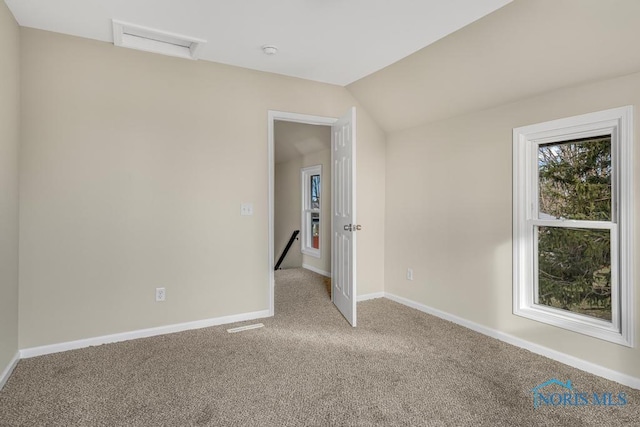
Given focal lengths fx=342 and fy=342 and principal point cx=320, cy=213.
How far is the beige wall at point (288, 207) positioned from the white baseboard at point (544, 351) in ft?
10.3

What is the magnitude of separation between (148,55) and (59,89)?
732 millimetres

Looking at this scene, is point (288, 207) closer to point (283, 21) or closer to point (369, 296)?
point (369, 296)

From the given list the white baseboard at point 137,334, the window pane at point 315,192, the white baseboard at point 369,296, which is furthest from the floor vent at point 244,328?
the window pane at point 315,192

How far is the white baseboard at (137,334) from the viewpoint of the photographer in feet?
8.51

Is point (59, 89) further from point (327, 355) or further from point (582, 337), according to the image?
point (582, 337)

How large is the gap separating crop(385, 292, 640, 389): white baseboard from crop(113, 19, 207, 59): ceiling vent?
3332 mm

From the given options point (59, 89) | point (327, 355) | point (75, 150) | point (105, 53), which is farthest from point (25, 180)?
point (327, 355)

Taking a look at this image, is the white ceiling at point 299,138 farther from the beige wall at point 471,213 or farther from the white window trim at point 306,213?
the beige wall at point 471,213

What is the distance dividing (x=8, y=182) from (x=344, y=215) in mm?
2631

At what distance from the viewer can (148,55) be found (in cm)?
293

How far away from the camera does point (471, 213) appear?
3176mm

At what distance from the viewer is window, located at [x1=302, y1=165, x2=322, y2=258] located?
5.91m

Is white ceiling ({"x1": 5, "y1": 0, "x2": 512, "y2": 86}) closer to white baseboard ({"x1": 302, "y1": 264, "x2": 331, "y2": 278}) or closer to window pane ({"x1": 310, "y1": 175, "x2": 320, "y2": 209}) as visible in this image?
window pane ({"x1": 310, "y1": 175, "x2": 320, "y2": 209})

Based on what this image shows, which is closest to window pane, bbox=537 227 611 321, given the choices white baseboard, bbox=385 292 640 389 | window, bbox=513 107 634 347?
window, bbox=513 107 634 347
